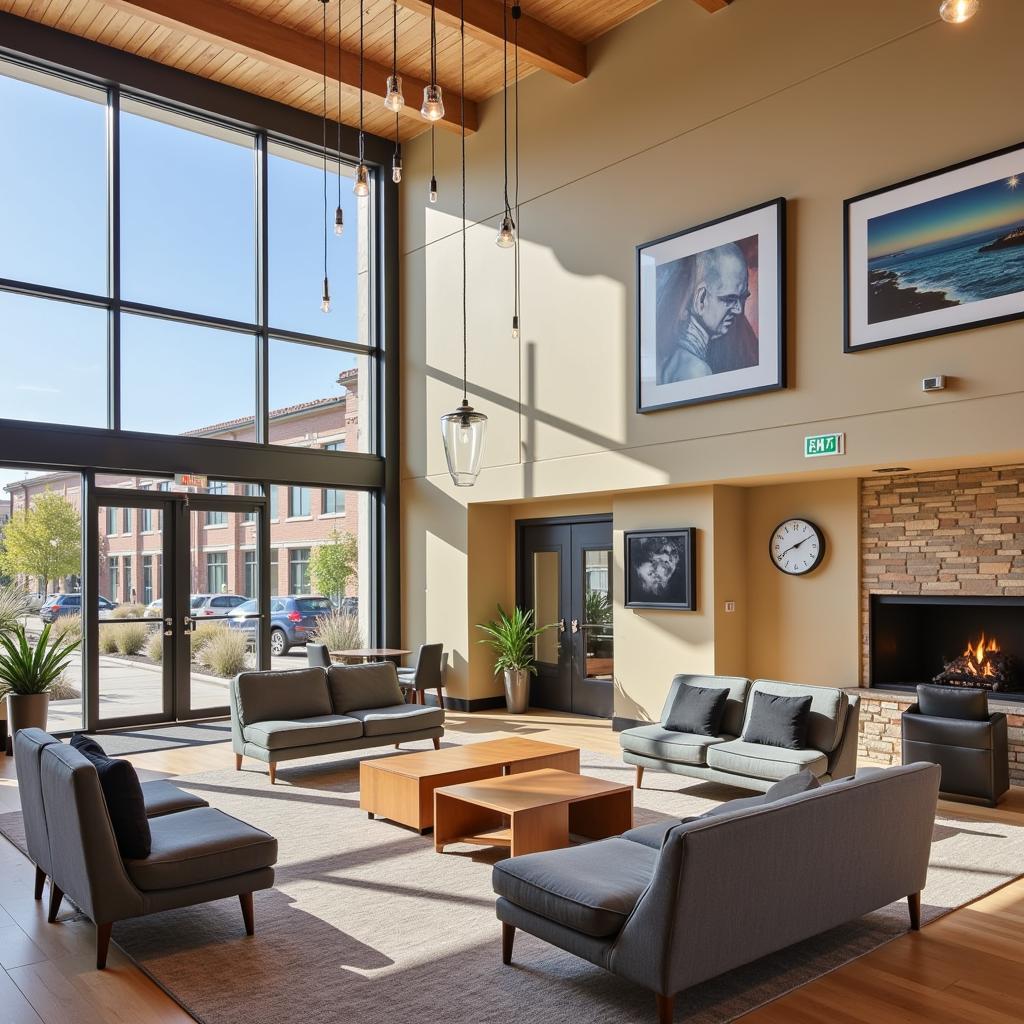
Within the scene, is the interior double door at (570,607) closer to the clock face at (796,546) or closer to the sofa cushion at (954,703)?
the clock face at (796,546)

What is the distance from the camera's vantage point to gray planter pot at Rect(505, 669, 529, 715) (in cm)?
991

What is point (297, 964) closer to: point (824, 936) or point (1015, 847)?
point (824, 936)

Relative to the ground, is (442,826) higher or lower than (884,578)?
lower

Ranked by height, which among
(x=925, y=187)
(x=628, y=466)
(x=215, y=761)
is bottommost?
(x=215, y=761)

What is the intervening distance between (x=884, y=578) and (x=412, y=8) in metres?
6.06

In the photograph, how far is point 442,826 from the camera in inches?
204

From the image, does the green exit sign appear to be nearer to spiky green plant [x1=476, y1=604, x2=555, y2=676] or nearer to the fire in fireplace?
the fire in fireplace

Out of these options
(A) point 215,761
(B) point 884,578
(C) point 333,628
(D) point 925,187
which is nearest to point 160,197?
(C) point 333,628

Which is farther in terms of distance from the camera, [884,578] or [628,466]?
[628,466]

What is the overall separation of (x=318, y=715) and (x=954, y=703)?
455cm

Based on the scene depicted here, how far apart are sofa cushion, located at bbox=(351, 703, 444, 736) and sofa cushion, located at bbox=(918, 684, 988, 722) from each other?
3.59 metres

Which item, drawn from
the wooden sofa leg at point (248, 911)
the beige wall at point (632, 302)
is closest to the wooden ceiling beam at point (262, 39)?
the beige wall at point (632, 302)

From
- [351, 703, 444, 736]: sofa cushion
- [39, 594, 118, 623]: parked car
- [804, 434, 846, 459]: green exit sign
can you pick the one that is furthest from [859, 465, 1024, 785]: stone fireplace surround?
[39, 594, 118, 623]: parked car

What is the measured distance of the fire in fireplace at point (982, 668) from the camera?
6891 millimetres
